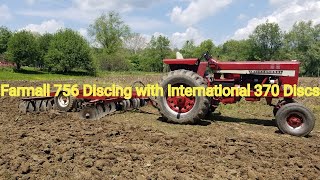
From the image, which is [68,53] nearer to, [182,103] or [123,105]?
[123,105]

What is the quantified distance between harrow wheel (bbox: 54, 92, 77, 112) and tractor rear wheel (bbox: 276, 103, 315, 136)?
562 cm

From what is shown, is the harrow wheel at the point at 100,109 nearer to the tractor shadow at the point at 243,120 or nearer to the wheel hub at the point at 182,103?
the wheel hub at the point at 182,103

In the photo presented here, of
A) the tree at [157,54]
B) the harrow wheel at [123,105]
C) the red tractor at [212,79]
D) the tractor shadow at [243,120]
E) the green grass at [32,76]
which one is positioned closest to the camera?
the red tractor at [212,79]

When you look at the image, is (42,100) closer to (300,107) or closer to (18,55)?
(300,107)

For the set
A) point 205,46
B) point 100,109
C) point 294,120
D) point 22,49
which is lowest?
point 294,120

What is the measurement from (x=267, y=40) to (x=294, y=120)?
224ft

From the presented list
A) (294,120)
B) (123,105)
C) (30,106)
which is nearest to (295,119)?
(294,120)

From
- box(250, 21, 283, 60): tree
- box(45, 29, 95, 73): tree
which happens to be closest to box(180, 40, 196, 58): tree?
box(250, 21, 283, 60): tree

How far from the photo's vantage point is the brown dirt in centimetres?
502

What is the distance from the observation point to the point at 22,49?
44281 mm

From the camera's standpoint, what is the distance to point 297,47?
6931 centimetres

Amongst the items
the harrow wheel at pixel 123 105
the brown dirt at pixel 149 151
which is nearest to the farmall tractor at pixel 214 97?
the brown dirt at pixel 149 151

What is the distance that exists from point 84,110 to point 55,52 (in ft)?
129

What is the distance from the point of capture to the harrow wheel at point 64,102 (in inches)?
403
